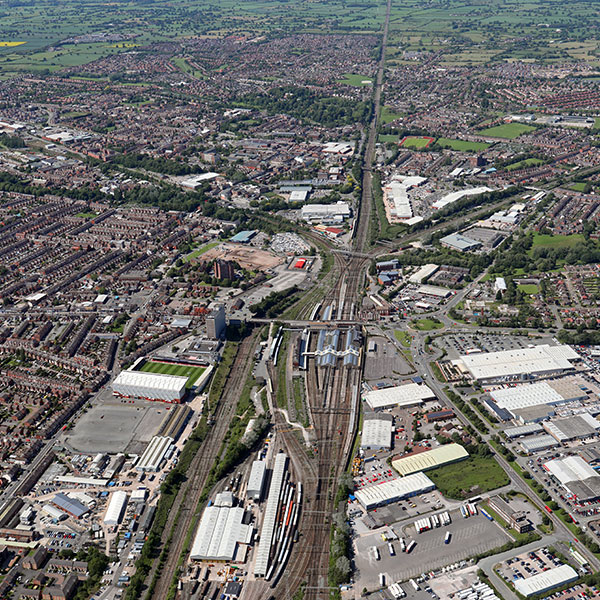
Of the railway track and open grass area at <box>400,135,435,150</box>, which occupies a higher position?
the railway track

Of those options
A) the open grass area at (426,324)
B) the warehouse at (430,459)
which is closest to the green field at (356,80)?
the open grass area at (426,324)

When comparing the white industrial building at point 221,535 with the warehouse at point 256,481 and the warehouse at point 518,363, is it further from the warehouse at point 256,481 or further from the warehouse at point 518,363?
the warehouse at point 518,363

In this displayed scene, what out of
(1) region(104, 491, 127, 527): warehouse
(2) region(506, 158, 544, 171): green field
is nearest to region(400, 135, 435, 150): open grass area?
(2) region(506, 158, 544, 171): green field

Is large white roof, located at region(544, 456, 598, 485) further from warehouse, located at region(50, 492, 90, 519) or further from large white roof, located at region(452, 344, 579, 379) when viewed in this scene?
warehouse, located at region(50, 492, 90, 519)

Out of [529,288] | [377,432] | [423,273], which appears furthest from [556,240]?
[377,432]

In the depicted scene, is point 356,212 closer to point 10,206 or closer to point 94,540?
point 10,206

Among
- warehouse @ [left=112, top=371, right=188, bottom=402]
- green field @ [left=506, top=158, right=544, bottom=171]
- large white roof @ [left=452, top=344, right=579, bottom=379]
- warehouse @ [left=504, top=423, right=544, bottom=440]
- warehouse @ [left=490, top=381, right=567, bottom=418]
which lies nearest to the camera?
warehouse @ [left=504, top=423, right=544, bottom=440]
